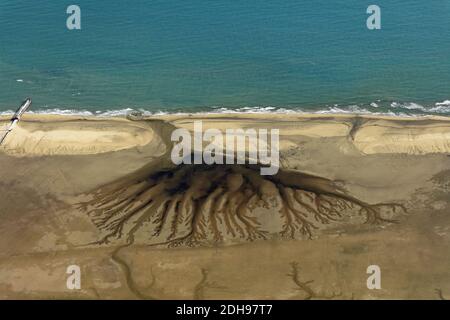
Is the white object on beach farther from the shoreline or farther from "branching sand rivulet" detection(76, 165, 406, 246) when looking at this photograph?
"branching sand rivulet" detection(76, 165, 406, 246)

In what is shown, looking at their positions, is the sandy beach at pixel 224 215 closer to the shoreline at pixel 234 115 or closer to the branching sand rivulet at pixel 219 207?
the branching sand rivulet at pixel 219 207

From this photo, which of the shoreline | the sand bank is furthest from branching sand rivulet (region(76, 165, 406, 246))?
the shoreline

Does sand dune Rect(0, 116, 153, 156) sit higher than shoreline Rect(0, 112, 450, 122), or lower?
lower

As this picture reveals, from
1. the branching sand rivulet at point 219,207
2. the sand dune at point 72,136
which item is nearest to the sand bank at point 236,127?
the sand dune at point 72,136

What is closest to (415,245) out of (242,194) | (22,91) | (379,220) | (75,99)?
(379,220)

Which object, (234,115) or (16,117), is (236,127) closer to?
(234,115)
